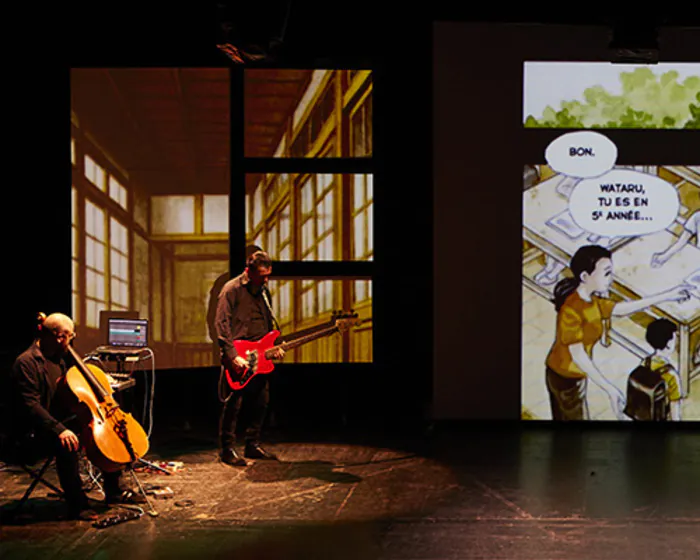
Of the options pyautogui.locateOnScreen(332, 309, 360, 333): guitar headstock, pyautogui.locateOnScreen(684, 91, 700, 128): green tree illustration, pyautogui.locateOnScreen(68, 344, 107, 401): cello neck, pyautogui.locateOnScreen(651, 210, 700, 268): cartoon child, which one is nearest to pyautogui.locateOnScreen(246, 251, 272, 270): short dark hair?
pyautogui.locateOnScreen(332, 309, 360, 333): guitar headstock

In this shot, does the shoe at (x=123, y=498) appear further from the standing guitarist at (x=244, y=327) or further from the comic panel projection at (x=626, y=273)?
the comic panel projection at (x=626, y=273)

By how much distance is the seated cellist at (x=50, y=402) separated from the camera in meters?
5.39

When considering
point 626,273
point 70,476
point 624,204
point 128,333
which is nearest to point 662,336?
point 626,273

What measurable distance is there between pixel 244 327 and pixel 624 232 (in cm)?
343

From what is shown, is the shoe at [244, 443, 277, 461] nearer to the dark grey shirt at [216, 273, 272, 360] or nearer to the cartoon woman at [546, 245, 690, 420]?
the dark grey shirt at [216, 273, 272, 360]

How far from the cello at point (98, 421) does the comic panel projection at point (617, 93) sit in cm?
472

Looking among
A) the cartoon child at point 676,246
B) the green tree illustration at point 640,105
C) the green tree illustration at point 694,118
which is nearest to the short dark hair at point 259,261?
the green tree illustration at point 640,105

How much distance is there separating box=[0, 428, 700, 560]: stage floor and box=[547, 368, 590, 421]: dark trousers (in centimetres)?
67

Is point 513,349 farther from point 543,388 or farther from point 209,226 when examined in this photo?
point 209,226

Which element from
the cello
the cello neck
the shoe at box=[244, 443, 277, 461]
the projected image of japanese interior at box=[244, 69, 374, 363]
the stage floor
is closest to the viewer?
the stage floor

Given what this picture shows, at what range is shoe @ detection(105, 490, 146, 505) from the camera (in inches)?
228

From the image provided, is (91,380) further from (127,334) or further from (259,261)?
(259,261)

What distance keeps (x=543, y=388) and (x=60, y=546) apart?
4.80 m

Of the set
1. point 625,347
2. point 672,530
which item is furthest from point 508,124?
point 672,530
